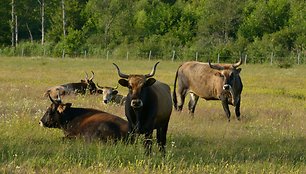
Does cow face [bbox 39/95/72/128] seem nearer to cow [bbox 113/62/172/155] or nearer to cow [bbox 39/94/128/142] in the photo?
cow [bbox 39/94/128/142]

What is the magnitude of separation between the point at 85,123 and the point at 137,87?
196cm

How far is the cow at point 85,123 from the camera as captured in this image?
1010 cm

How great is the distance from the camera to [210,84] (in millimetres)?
16484

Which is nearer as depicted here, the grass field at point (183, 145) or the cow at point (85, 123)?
the grass field at point (183, 145)

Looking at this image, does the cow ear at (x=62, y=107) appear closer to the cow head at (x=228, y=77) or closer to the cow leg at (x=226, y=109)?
the cow leg at (x=226, y=109)

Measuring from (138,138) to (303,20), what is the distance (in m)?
58.7

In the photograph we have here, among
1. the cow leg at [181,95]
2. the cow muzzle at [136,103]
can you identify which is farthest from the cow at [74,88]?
the cow muzzle at [136,103]

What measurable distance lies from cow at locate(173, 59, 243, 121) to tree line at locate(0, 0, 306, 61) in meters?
38.2

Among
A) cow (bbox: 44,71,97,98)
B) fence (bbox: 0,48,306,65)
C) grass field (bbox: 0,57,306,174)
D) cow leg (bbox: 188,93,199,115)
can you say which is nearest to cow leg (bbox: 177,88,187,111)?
cow leg (bbox: 188,93,199,115)

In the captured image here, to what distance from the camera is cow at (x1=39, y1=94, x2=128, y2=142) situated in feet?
33.1

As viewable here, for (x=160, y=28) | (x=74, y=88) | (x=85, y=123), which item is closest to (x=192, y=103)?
(x=74, y=88)

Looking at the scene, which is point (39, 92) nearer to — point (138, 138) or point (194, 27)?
point (138, 138)

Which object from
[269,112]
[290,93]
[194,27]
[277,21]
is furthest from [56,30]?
[269,112]

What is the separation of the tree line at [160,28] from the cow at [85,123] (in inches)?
1762
